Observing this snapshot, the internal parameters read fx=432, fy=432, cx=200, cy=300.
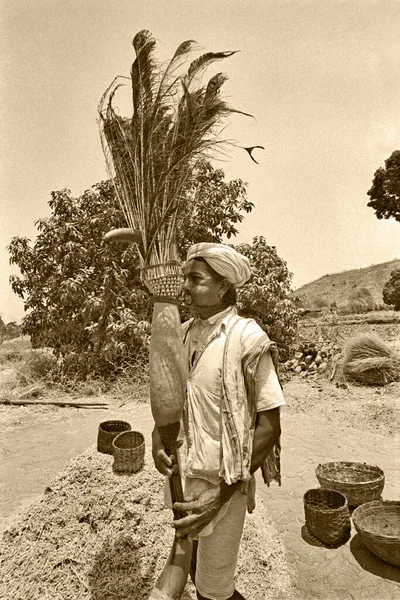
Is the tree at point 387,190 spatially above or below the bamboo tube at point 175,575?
above

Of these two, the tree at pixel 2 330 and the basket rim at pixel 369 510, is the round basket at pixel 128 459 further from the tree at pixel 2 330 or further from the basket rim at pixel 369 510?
the tree at pixel 2 330

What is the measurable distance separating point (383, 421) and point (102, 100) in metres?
6.10

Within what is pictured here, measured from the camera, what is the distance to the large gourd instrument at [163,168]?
63.0 inches

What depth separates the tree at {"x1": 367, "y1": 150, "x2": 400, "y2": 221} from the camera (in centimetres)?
2273

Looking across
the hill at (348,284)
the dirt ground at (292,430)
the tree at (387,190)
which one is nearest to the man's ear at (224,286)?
the dirt ground at (292,430)

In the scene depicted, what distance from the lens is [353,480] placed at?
12.6 feet

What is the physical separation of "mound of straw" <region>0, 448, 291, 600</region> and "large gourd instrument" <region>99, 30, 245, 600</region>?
3.12 feet

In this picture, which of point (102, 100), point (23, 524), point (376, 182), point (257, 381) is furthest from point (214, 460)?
point (376, 182)

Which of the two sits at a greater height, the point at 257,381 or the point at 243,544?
the point at 257,381

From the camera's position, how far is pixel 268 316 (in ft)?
30.2

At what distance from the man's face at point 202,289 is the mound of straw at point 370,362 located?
748 cm

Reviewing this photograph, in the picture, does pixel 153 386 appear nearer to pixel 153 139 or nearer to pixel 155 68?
pixel 153 139

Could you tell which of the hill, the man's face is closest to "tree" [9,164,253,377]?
the man's face

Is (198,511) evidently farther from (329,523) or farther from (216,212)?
(216,212)
